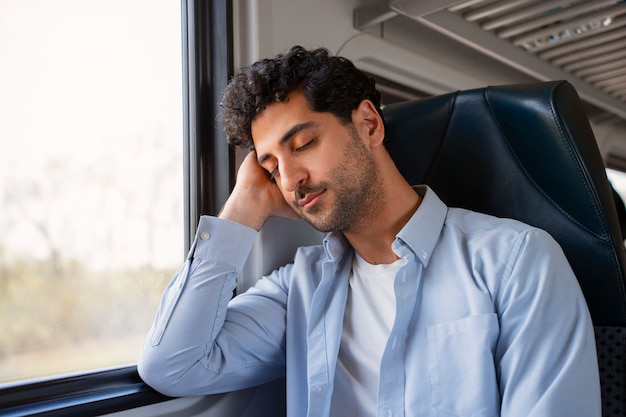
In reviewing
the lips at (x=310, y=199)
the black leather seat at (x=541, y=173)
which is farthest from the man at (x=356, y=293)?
the black leather seat at (x=541, y=173)

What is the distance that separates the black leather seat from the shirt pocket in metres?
0.29

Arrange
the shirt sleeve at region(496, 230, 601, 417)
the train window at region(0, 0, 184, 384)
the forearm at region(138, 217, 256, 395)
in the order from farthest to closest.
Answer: the forearm at region(138, 217, 256, 395), the train window at region(0, 0, 184, 384), the shirt sleeve at region(496, 230, 601, 417)

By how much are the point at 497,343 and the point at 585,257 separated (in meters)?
0.30

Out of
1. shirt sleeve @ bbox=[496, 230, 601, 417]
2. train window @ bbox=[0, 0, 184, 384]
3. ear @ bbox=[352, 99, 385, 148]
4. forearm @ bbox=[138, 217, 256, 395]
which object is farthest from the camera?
ear @ bbox=[352, 99, 385, 148]

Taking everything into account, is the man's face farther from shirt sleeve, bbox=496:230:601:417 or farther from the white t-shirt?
shirt sleeve, bbox=496:230:601:417

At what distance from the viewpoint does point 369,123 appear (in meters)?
1.57

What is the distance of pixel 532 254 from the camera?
4.13ft

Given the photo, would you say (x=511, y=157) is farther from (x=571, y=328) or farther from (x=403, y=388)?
(x=403, y=388)

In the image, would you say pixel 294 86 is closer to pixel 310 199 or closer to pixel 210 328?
pixel 310 199

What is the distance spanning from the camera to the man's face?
4.75 ft

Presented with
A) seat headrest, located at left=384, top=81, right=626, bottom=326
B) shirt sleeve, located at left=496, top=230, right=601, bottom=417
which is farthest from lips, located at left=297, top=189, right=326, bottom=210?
shirt sleeve, located at left=496, top=230, right=601, bottom=417

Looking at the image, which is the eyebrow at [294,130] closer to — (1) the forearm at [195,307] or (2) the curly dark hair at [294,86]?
(2) the curly dark hair at [294,86]

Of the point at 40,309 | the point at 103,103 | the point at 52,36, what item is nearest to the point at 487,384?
the point at 40,309

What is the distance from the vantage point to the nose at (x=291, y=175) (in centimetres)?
144
